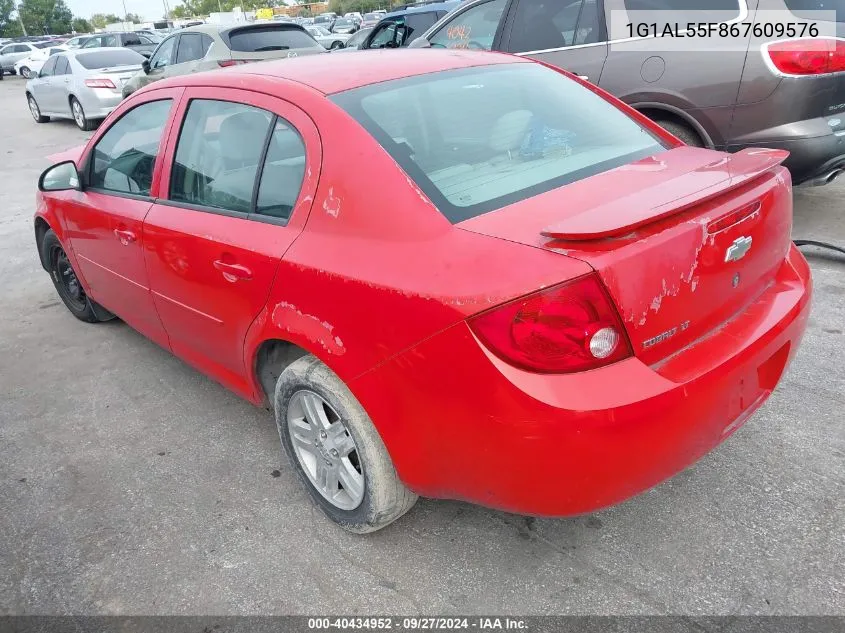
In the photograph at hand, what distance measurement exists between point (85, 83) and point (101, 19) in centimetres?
9458

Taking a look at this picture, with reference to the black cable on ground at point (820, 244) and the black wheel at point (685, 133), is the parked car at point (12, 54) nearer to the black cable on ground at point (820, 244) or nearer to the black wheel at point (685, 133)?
the black wheel at point (685, 133)

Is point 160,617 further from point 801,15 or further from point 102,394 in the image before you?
point 801,15

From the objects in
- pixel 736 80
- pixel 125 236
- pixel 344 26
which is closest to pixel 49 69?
pixel 125 236

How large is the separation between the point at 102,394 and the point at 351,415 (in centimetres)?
207

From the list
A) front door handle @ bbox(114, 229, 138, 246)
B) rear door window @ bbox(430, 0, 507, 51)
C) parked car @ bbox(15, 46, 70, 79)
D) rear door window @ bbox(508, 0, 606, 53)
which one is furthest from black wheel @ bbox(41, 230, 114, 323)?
parked car @ bbox(15, 46, 70, 79)

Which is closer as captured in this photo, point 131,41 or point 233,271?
point 233,271

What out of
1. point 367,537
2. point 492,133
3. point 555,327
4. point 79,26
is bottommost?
point 367,537

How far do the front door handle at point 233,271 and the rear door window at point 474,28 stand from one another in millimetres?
4389

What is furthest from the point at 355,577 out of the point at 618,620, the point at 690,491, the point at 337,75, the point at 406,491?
the point at 337,75

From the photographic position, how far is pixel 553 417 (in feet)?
5.43

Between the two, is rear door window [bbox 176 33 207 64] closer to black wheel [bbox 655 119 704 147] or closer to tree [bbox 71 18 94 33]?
black wheel [bbox 655 119 704 147]

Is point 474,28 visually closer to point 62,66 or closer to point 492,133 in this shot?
point 492,133

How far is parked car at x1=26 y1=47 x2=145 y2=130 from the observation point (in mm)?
12258

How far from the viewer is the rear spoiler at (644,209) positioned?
67.4 inches
